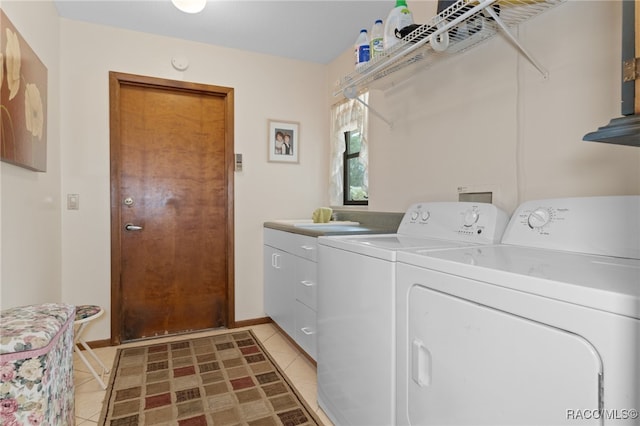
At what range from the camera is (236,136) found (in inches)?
114

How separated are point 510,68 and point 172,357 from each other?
260 centimetres

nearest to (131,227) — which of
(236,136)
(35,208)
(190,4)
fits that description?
(35,208)

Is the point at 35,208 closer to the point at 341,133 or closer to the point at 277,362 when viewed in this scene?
the point at 277,362

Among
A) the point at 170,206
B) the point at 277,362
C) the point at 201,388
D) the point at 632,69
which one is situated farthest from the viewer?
the point at 170,206

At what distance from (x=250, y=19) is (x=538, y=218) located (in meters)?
2.20

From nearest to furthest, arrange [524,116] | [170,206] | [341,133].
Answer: [524,116] → [170,206] → [341,133]

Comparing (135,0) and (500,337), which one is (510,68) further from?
(135,0)

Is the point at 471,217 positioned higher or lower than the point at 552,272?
higher

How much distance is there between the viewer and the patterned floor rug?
1688 mm

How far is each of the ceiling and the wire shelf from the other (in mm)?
608

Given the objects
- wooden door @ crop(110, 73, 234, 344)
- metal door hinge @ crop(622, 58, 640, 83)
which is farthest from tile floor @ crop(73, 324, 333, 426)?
metal door hinge @ crop(622, 58, 640, 83)

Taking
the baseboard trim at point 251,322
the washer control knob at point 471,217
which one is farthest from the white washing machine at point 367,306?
the baseboard trim at point 251,322

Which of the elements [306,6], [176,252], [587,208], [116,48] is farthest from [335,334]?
[116,48]

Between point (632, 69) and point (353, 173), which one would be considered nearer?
point (632, 69)
